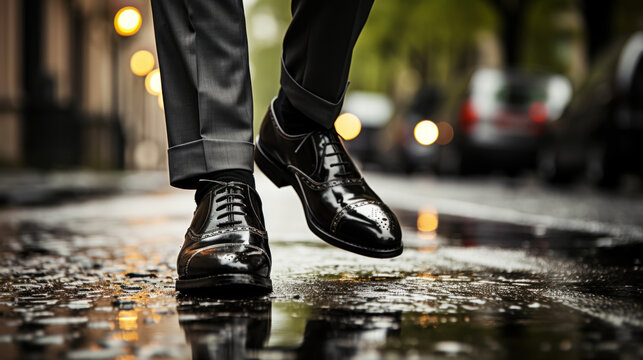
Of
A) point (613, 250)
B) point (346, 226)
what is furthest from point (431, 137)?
point (346, 226)

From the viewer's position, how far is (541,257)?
11.3ft

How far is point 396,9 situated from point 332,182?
30.0 m

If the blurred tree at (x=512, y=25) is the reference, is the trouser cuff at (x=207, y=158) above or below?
below

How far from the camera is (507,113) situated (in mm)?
13922

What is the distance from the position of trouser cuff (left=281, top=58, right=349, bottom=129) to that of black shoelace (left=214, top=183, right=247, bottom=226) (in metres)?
0.44

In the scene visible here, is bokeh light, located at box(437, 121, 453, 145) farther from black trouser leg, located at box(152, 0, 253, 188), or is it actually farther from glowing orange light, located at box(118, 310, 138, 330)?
glowing orange light, located at box(118, 310, 138, 330)

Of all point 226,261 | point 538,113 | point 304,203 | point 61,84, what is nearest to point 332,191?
point 304,203

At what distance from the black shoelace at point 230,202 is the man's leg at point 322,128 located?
308mm

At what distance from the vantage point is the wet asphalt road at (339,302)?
1.71 m

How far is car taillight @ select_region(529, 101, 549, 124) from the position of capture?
45.8ft

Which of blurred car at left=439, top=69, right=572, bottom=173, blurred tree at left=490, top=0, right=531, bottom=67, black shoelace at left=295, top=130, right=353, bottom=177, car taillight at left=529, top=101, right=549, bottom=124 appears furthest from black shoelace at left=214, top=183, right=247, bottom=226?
blurred tree at left=490, top=0, right=531, bottom=67

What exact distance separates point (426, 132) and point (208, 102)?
15.5m

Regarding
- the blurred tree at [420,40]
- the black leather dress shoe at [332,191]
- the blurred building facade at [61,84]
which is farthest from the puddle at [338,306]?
the blurred tree at [420,40]

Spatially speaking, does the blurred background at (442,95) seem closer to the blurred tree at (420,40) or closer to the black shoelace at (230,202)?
the blurred tree at (420,40)
